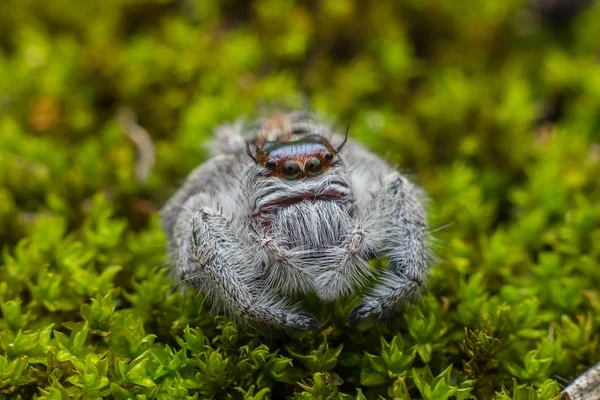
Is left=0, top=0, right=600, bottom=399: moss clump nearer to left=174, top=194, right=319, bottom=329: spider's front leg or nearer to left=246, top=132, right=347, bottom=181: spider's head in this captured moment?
left=174, top=194, right=319, bottom=329: spider's front leg

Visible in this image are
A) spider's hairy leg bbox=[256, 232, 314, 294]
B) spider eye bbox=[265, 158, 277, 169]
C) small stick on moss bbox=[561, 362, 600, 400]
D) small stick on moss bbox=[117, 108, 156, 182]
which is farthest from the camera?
small stick on moss bbox=[117, 108, 156, 182]

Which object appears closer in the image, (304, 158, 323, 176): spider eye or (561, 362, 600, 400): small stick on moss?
(304, 158, 323, 176): spider eye

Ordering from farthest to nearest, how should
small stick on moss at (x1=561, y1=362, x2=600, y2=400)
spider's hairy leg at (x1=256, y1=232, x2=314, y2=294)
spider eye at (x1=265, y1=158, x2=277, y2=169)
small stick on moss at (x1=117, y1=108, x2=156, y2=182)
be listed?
small stick on moss at (x1=117, y1=108, x2=156, y2=182), small stick on moss at (x1=561, y1=362, x2=600, y2=400), spider eye at (x1=265, y1=158, x2=277, y2=169), spider's hairy leg at (x1=256, y1=232, x2=314, y2=294)

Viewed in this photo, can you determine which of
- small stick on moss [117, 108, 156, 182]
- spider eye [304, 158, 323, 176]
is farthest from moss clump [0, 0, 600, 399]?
spider eye [304, 158, 323, 176]

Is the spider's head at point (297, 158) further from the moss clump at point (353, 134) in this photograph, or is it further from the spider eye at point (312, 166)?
the moss clump at point (353, 134)

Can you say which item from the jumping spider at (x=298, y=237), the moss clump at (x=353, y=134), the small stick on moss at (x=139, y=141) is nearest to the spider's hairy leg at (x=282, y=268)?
the jumping spider at (x=298, y=237)

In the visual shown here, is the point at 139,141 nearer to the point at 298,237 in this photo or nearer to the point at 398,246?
the point at 298,237

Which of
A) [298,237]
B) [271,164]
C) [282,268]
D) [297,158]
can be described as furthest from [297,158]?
[282,268]
